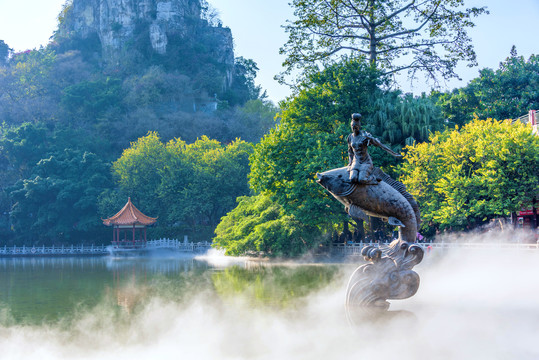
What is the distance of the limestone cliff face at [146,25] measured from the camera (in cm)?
8319

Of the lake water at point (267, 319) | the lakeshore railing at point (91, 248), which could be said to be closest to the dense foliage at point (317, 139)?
the lake water at point (267, 319)

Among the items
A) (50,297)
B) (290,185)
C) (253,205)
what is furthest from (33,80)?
(50,297)

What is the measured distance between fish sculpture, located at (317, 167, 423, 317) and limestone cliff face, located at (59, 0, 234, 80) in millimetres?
77110

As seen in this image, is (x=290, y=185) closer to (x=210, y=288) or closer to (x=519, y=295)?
(x=210, y=288)

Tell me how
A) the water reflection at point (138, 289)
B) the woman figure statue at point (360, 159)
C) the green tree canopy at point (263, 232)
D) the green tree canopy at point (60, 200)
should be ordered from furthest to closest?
the green tree canopy at point (60, 200) < the green tree canopy at point (263, 232) < the water reflection at point (138, 289) < the woman figure statue at point (360, 159)

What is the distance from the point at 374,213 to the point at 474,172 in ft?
63.5

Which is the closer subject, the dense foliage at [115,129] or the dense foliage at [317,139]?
the dense foliage at [317,139]

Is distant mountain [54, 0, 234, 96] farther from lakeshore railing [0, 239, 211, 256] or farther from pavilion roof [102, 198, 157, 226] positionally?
pavilion roof [102, 198, 157, 226]

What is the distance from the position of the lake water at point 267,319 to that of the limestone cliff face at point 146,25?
2632 inches

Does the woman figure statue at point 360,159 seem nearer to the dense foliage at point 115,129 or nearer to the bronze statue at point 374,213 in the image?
the bronze statue at point 374,213

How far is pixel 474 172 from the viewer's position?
28.1 m

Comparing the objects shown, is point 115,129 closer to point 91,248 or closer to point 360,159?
point 91,248

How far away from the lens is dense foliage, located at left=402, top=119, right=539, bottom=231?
2545 cm

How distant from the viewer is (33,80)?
73062 millimetres
